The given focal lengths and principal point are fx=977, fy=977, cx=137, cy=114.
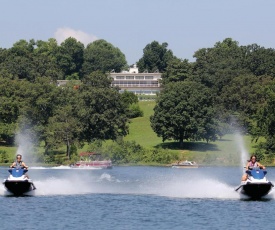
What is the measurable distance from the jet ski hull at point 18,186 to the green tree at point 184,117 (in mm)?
83490

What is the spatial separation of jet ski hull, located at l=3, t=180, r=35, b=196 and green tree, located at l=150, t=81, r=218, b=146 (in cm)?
8349

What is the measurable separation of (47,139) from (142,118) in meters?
46.3

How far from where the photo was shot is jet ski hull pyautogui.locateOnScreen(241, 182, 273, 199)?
56031 mm

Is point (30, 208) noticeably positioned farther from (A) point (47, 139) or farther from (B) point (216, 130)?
(B) point (216, 130)

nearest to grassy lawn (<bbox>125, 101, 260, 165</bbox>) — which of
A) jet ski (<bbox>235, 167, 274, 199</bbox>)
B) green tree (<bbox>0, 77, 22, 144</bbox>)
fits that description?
green tree (<bbox>0, 77, 22, 144</bbox>)

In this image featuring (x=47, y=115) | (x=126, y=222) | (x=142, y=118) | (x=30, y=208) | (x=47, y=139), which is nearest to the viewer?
(x=126, y=222)

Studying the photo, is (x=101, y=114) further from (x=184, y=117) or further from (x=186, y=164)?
(x=186, y=164)

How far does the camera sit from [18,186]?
58250 millimetres

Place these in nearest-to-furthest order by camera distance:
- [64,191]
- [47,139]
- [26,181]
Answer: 1. [26,181]
2. [64,191]
3. [47,139]

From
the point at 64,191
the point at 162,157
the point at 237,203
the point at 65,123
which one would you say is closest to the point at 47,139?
the point at 65,123

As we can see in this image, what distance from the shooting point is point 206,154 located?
5271 inches

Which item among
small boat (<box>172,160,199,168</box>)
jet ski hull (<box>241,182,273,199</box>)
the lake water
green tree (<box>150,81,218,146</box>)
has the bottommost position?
the lake water

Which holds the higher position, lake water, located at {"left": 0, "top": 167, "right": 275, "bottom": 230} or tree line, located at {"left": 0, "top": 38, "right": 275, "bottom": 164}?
tree line, located at {"left": 0, "top": 38, "right": 275, "bottom": 164}

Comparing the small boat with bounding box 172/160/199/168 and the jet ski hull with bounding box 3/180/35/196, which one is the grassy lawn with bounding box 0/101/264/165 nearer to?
the small boat with bounding box 172/160/199/168
